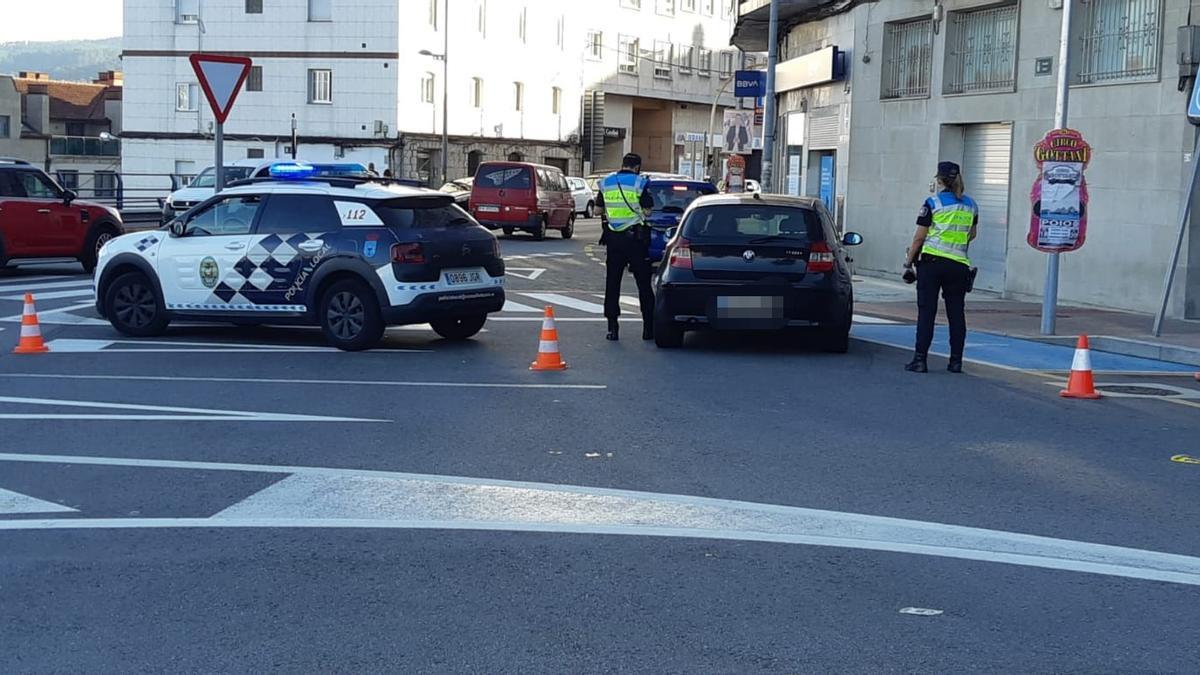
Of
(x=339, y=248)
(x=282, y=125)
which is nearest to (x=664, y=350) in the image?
(x=339, y=248)

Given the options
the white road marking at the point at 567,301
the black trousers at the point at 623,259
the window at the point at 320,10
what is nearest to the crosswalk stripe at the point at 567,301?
the white road marking at the point at 567,301

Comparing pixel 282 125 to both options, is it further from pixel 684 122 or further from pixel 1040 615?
pixel 1040 615

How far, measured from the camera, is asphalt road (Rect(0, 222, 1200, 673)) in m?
5.28

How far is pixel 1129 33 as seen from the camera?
1855 cm

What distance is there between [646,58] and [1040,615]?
63.3 metres

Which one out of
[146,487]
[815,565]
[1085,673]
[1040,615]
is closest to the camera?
[1085,673]

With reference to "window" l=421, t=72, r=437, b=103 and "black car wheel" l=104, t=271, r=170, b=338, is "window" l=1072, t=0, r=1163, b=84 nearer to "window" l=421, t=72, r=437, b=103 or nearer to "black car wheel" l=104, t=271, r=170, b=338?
"black car wheel" l=104, t=271, r=170, b=338

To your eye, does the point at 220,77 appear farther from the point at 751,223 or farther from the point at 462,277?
the point at 751,223

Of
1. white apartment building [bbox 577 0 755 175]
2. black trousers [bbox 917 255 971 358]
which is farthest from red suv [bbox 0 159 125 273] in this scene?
white apartment building [bbox 577 0 755 175]

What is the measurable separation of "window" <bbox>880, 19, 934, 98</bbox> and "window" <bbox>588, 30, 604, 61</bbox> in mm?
40270

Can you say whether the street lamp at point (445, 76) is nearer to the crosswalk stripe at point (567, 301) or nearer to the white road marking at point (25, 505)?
the crosswalk stripe at point (567, 301)

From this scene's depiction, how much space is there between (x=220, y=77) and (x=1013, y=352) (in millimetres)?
8965

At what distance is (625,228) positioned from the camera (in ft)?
48.6

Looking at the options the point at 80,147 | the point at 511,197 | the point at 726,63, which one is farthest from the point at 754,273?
the point at 80,147
